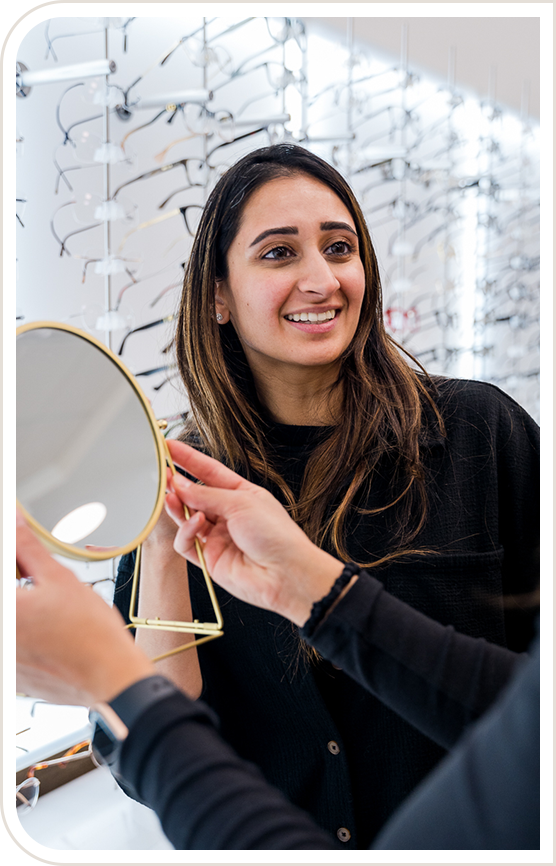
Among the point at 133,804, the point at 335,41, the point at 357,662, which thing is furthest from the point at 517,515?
the point at 335,41

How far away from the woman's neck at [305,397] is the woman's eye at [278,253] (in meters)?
0.12

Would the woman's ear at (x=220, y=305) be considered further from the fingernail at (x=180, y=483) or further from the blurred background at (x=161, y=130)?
the fingernail at (x=180, y=483)

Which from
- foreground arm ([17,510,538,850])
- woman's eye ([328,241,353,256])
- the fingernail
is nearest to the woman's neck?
woman's eye ([328,241,353,256])

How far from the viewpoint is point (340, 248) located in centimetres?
61

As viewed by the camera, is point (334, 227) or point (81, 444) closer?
point (81, 444)

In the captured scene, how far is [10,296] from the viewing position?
518mm

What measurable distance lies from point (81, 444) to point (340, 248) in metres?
0.31

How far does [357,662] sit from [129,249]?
746 mm

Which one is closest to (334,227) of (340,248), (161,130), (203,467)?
(340,248)

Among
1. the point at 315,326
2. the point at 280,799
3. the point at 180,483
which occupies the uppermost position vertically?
the point at 315,326

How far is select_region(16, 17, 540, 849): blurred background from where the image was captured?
1.97ft

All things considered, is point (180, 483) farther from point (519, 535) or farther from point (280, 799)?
point (519, 535)

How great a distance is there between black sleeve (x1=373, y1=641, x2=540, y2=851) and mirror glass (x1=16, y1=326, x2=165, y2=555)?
0.23 m

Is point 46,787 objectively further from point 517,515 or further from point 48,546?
point 517,515
